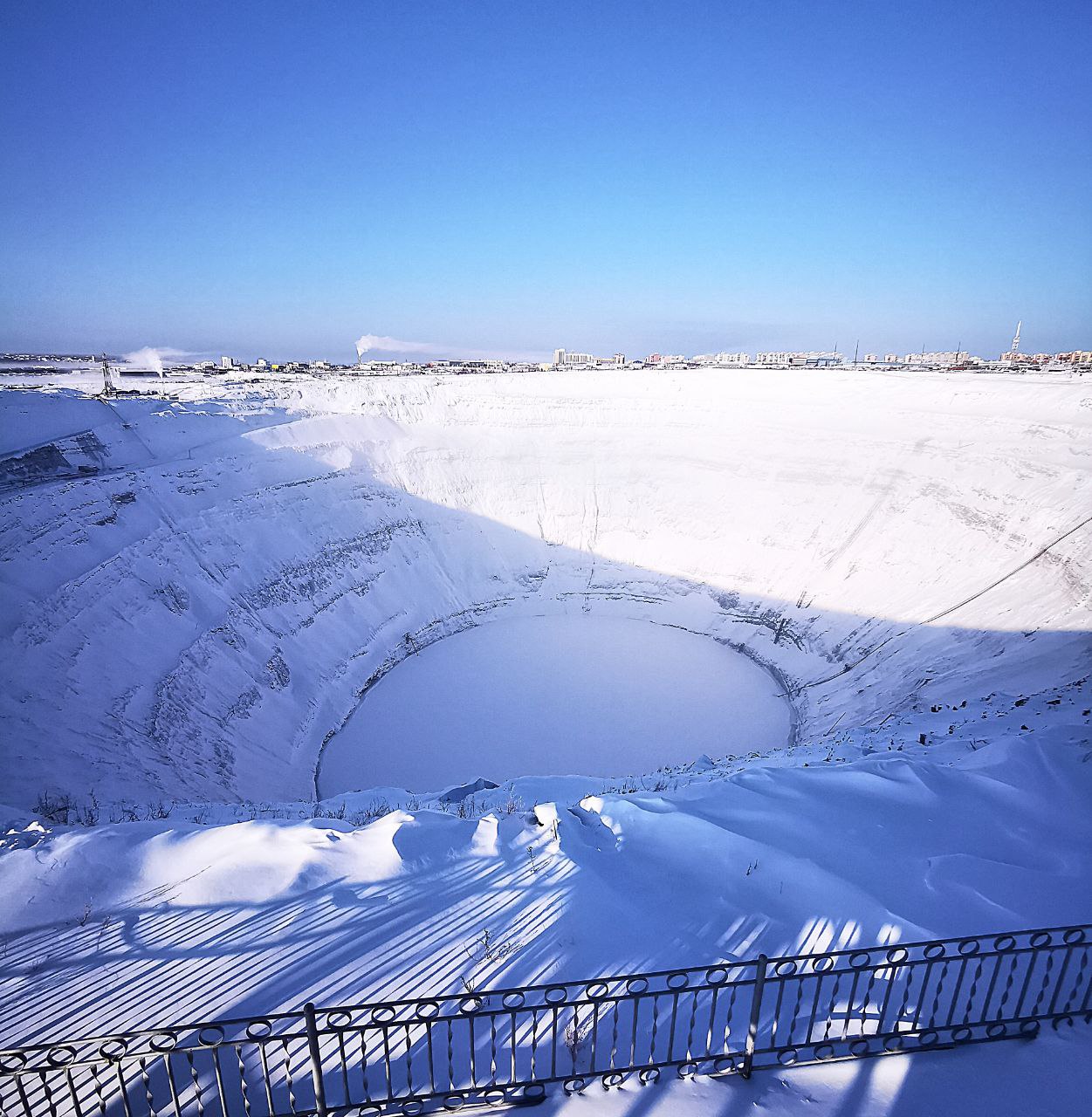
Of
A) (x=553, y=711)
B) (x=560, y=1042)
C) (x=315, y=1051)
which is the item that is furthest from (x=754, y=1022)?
(x=553, y=711)

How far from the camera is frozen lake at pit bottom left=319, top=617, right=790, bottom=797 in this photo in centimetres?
1752

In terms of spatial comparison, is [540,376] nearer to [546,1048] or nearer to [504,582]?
[504,582]

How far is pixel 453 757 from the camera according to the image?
1772 cm

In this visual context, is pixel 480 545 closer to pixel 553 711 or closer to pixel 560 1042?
pixel 553 711

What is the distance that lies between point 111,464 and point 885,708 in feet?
99.3

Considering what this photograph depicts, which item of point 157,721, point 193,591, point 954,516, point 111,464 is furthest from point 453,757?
point 954,516

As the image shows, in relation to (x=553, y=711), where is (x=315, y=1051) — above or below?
above

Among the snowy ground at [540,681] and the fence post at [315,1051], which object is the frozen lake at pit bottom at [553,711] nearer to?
the snowy ground at [540,681]

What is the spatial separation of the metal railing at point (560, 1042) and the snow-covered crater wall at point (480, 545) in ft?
34.6

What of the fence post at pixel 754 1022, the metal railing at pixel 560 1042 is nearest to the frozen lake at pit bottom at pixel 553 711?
the metal railing at pixel 560 1042

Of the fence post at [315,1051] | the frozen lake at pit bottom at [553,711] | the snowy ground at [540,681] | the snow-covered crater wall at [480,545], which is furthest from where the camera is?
the frozen lake at pit bottom at [553,711]

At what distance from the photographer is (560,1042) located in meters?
4.10

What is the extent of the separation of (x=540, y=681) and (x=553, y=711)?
220 centimetres

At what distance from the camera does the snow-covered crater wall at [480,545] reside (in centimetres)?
1583
